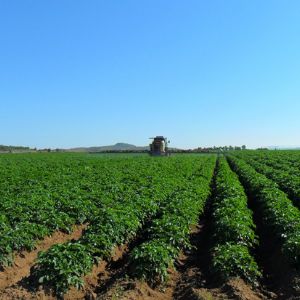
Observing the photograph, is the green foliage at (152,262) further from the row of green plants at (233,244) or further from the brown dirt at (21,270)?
the brown dirt at (21,270)

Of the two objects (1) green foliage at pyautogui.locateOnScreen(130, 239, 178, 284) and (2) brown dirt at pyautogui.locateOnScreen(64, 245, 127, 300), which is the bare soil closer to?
(2) brown dirt at pyautogui.locateOnScreen(64, 245, 127, 300)

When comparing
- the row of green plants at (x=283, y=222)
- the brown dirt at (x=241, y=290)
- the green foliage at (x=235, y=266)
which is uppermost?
the row of green plants at (x=283, y=222)

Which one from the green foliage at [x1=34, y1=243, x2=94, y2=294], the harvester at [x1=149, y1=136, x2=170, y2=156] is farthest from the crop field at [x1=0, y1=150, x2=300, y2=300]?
the harvester at [x1=149, y1=136, x2=170, y2=156]

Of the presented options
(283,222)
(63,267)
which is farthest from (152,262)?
(283,222)

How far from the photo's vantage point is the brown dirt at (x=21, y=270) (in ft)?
23.4

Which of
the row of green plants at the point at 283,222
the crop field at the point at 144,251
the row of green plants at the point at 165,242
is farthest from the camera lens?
the row of green plants at the point at 283,222

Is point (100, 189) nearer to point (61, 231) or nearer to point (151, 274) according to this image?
point (61, 231)

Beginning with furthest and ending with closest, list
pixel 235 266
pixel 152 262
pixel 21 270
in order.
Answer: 1. pixel 21 270
2. pixel 152 262
3. pixel 235 266

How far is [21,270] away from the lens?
913 cm

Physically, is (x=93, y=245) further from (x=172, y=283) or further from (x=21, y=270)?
(x=172, y=283)

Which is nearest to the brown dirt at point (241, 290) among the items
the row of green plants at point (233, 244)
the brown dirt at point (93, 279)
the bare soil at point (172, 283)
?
the bare soil at point (172, 283)

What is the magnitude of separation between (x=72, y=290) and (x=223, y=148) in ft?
398

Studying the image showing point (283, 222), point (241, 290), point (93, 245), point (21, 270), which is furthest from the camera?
point (283, 222)

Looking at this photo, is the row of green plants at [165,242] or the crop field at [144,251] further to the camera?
the row of green plants at [165,242]
